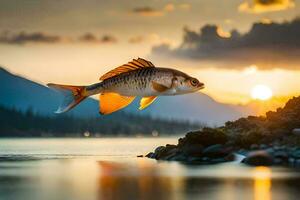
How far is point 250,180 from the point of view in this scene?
34.4 metres

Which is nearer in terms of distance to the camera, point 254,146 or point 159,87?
point 159,87

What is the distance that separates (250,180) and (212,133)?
13.4 meters

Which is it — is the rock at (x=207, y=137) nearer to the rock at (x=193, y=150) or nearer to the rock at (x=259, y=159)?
the rock at (x=193, y=150)

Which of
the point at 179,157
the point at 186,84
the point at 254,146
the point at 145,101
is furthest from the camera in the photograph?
the point at 179,157

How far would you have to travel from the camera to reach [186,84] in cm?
1816

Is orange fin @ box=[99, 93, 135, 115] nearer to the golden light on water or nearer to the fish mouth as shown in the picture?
the fish mouth

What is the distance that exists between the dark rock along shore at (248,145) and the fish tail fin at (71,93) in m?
25.6

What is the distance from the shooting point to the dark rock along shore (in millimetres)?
43875

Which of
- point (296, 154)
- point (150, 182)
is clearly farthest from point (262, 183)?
point (296, 154)

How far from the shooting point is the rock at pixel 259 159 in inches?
1698

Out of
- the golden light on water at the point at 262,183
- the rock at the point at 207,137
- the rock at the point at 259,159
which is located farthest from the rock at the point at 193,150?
the golden light on water at the point at 262,183

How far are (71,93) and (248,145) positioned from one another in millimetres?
29974

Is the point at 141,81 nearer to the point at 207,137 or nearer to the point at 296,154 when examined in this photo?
the point at 296,154

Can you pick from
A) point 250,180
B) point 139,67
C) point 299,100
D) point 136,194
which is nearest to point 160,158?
point 299,100
